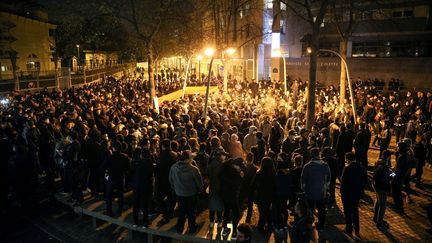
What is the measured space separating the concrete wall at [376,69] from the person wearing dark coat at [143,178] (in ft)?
91.5

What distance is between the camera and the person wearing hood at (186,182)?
701 cm

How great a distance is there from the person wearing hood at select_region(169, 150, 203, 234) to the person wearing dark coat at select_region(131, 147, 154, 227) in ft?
1.63

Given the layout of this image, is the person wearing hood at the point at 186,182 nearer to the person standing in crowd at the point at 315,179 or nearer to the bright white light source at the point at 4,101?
the person standing in crowd at the point at 315,179

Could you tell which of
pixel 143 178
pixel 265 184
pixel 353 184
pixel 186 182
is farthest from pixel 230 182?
pixel 353 184

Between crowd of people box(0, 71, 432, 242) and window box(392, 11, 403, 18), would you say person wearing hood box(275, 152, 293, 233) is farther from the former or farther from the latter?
window box(392, 11, 403, 18)

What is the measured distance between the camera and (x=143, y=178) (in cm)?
740

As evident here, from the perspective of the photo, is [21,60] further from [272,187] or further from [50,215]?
[272,187]

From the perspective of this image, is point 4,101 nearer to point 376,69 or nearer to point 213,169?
point 213,169

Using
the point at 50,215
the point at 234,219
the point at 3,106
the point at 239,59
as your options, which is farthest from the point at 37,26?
the point at 234,219

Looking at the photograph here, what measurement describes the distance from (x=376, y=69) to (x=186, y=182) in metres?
28.9

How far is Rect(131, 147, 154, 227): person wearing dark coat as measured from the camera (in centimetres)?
739

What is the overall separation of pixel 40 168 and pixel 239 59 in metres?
36.6

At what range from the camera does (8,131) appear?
10.8 metres

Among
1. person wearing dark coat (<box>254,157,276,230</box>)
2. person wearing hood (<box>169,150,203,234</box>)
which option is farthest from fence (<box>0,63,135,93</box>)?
person wearing dark coat (<box>254,157,276,230</box>)
